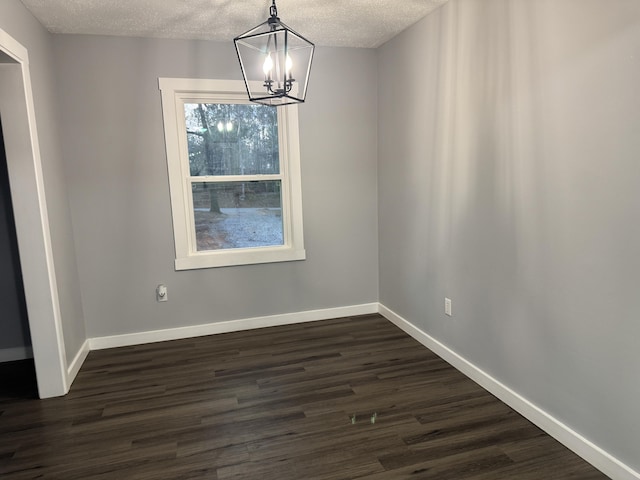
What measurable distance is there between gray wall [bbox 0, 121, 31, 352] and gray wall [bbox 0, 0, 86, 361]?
406 millimetres

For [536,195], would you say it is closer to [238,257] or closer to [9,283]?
[238,257]

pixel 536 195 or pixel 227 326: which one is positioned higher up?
pixel 536 195

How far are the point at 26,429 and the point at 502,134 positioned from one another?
307 cm

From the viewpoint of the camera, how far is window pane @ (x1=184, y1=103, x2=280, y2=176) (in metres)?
3.46

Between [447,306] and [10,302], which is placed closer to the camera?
[447,306]

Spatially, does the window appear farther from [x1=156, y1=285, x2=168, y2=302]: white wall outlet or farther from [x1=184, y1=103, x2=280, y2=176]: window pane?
[x1=156, y1=285, x2=168, y2=302]: white wall outlet

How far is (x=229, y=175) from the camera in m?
3.57

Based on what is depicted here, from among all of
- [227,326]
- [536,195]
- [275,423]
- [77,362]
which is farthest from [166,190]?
[536,195]

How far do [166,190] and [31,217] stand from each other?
1.05m

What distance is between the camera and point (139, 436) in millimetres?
2240

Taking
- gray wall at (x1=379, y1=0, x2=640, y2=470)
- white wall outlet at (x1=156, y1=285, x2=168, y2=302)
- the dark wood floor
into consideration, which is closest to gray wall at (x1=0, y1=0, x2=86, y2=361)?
the dark wood floor

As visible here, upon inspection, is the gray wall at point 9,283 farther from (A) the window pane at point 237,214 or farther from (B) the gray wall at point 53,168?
(A) the window pane at point 237,214

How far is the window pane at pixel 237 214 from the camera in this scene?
11.7 ft

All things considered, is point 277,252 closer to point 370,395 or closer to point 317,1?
point 370,395
